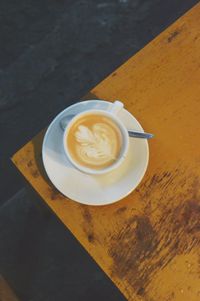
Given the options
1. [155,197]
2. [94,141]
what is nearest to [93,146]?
[94,141]

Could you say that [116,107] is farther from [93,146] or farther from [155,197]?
[155,197]

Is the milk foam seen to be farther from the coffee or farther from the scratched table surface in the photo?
the scratched table surface

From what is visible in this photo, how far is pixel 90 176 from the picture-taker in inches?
31.5

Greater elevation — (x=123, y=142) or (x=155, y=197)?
(x=123, y=142)

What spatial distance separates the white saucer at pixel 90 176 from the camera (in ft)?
2.58

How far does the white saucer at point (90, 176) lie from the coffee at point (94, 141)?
0.13ft

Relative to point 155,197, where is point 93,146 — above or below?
above

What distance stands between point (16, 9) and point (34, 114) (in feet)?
1.54

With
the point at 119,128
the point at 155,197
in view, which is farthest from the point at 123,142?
the point at 155,197

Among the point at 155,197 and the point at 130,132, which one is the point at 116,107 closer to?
the point at 130,132

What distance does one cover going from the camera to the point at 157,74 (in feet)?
2.98

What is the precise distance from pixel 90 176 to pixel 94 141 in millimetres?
76

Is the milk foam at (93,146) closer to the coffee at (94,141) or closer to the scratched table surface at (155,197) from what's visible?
the coffee at (94,141)

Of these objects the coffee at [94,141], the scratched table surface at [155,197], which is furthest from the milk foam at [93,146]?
the scratched table surface at [155,197]
